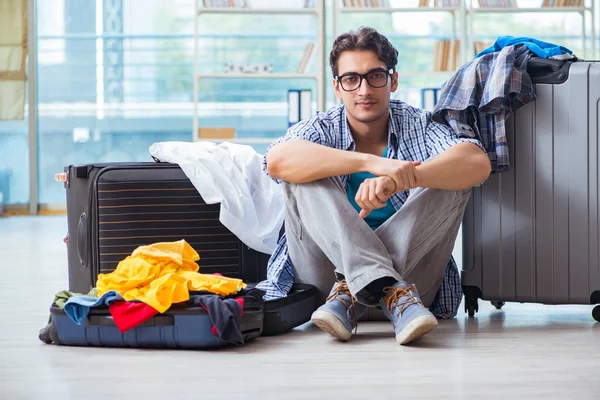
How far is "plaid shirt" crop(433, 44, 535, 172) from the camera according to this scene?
6.47 feet

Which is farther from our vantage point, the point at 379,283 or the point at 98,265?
the point at 98,265

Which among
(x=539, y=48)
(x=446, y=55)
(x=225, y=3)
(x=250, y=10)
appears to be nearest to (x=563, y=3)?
(x=446, y=55)

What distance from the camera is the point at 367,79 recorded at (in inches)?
77.9

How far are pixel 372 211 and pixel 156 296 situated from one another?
618 mm

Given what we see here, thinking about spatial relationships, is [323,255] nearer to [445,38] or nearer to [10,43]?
[445,38]

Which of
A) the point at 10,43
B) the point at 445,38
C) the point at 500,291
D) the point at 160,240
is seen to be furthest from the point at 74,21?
the point at 500,291

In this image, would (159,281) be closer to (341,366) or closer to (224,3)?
(341,366)

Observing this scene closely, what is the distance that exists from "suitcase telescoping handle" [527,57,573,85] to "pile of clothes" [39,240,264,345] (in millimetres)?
846

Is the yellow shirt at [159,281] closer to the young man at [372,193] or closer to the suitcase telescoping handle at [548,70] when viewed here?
the young man at [372,193]

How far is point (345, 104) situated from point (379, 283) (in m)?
0.46

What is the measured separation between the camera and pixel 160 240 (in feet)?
7.29

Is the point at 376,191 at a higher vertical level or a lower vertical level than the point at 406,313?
higher

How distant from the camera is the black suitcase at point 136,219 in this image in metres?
2.19

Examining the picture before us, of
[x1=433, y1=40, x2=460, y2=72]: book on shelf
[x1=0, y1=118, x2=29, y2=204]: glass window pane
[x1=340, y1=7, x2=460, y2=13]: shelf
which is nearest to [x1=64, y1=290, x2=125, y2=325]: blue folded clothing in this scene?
[x1=340, y1=7, x2=460, y2=13]: shelf
